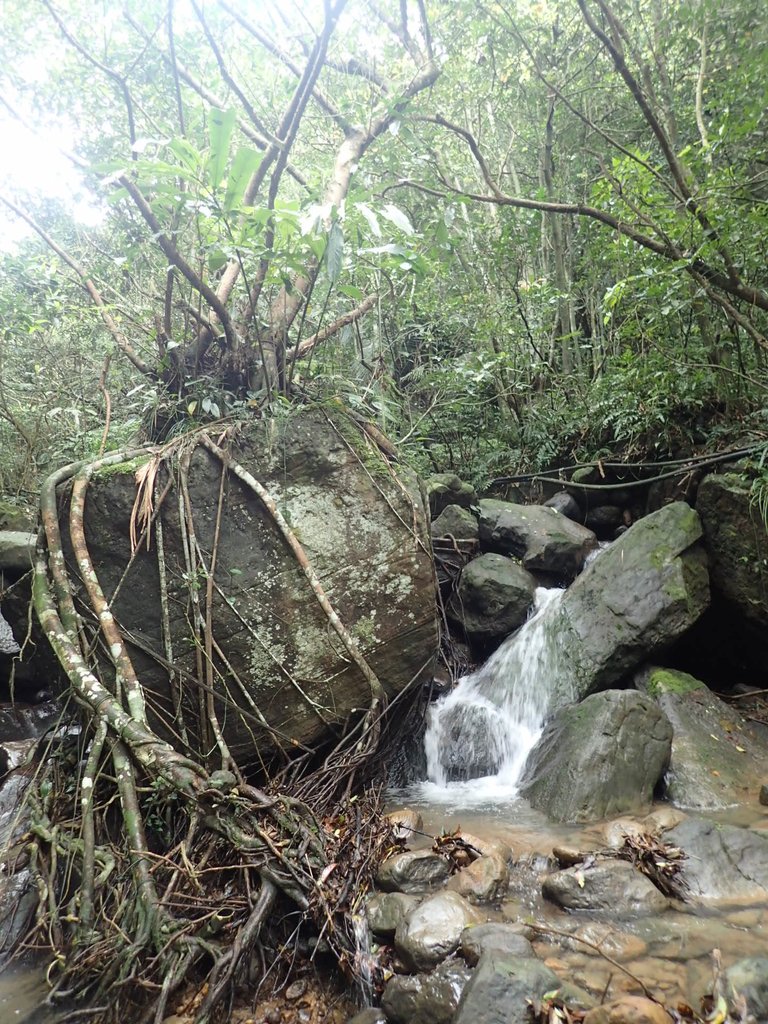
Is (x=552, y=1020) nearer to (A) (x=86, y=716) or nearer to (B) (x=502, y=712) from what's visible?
(A) (x=86, y=716)

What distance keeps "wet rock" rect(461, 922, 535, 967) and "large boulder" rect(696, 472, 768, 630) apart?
12.8 ft

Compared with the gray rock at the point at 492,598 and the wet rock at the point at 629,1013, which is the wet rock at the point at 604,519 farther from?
the wet rock at the point at 629,1013

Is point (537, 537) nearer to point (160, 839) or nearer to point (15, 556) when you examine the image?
point (160, 839)

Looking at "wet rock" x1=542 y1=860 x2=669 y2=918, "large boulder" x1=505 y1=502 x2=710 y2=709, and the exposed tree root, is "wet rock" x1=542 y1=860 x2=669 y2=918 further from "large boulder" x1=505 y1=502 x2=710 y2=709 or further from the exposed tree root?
"large boulder" x1=505 y1=502 x2=710 y2=709

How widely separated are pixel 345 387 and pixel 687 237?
3.07 meters

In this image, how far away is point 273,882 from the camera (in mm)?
2709

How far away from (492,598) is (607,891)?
3.62m

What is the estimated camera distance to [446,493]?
7688 millimetres

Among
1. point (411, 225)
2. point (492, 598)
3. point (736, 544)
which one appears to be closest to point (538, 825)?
point (492, 598)

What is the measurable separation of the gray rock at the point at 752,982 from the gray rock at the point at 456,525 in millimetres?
5145

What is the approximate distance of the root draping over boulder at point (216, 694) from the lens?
2609mm

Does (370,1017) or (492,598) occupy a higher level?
(492,598)

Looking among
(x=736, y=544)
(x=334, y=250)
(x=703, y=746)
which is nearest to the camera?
(x=334, y=250)

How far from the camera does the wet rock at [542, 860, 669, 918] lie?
9.15 feet
